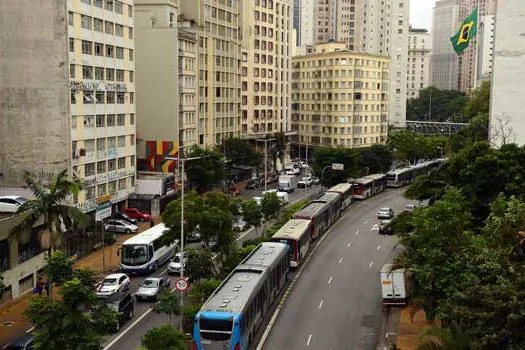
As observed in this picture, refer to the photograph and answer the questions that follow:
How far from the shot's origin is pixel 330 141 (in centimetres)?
11762

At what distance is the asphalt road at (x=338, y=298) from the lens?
33.7 m

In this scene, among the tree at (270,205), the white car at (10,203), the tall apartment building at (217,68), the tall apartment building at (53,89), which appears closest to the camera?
the white car at (10,203)

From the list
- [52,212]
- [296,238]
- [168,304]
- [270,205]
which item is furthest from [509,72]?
[52,212]

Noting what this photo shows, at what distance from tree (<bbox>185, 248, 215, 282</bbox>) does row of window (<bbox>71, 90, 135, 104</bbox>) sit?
21.5 metres

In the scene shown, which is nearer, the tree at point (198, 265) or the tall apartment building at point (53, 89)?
the tree at point (198, 265)

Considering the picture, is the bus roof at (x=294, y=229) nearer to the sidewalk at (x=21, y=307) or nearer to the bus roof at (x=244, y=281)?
the bus roof at (x=244, y=281)

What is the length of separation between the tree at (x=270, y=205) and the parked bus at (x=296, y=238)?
6.10m

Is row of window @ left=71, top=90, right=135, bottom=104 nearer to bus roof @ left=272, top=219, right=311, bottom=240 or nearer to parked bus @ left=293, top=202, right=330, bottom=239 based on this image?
parked bus @ left=293, top=202, right=330, bottom=239

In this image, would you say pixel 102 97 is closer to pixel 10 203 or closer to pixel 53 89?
pixel 53 89

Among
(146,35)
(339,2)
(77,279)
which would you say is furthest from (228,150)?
(339,2)

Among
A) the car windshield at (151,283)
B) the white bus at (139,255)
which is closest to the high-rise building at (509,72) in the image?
the white bus at (139,255)

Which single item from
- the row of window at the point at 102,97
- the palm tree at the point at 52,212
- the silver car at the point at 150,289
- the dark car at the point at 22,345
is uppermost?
the row of window at the point at 102,97

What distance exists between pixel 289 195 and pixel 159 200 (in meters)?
22.5

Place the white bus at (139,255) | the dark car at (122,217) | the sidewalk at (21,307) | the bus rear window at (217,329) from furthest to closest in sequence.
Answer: the dark car at (122,217) < the white bus at (139,255) < the sidewalk at (21,307) < the bus rear window at (217,329)
